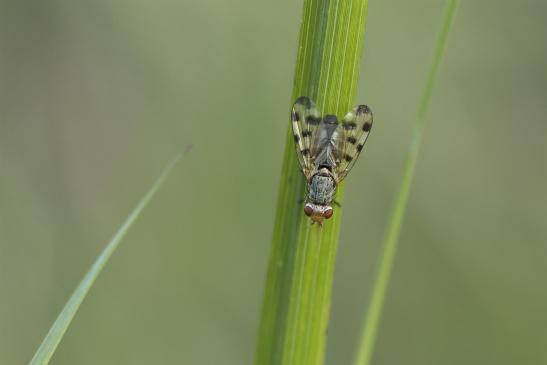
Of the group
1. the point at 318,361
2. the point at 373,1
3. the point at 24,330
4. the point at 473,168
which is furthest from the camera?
the point at 473,168

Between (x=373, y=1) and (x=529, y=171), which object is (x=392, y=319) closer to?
(x=529, y=171)

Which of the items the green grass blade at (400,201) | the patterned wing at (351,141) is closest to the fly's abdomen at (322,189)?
the patterned wing at (351,141)

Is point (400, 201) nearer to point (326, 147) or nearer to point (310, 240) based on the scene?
point (310, 240)

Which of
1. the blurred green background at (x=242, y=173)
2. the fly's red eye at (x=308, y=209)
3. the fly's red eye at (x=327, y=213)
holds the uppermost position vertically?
the fly's red eye at (x=308, y=209)

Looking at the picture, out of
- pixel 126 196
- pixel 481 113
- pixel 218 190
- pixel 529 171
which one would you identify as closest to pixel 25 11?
pixel 126 196

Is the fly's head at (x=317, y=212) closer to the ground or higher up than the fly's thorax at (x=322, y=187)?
higher up

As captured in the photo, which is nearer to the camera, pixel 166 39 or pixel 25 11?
pixel 166 39

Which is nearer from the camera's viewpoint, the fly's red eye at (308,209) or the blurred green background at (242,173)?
the fly's red eye at (308,209)

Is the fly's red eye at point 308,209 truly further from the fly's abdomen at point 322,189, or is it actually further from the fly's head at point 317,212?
the fly's abdomen at point 322,189

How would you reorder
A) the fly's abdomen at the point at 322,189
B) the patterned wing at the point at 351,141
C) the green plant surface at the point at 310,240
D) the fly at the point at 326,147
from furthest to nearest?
the patterned wing at the point at 351,141, the fly's abdomen at the point at 322,189, the fly at the point at 326,147, the green plant surface at the point at 310,240
